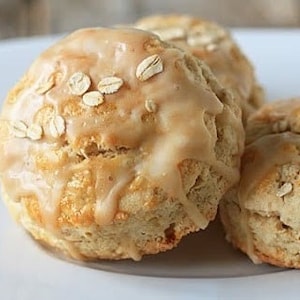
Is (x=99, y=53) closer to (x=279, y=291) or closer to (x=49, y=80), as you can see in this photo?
(x=49, y=80)

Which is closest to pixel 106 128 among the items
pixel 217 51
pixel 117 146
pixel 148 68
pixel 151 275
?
pixel 117 146

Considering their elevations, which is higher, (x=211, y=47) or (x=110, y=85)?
(x=110, y=85)

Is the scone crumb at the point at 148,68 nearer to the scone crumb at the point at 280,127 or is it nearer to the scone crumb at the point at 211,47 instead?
the scone crumb at the point at 280,127

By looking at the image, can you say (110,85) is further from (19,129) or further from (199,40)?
(199,40)

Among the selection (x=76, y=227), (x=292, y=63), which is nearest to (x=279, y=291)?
(x=76, y=227)

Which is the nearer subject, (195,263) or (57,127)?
(57,127)

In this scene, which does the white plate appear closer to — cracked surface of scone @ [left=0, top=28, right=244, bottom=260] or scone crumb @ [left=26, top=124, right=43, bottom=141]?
cracked surface of scone @ [left=0, top=28, right=244, bottom=260]
